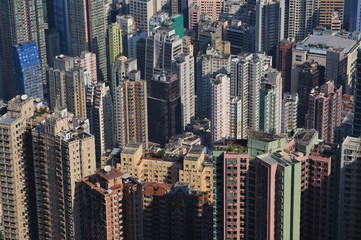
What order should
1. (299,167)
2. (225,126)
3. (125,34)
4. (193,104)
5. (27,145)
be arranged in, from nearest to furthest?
(299,167)
(27,145)
(225,126)
(193,104)
(125,34)

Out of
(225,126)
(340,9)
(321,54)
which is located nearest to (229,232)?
(225,126)

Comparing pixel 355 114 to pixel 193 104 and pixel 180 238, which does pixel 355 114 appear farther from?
pixel 193 104

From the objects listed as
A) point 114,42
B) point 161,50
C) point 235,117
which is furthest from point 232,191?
point 114,42

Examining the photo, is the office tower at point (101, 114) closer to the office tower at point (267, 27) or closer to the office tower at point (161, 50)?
the office tower at point (161, 50)

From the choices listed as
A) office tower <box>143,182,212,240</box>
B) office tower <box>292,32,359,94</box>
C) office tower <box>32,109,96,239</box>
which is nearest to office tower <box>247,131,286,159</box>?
office tower <box>32,109,96,239</box>

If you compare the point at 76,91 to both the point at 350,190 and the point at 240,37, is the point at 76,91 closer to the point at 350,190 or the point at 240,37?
the point at 240,37

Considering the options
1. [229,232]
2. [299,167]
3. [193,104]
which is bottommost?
[193,104]

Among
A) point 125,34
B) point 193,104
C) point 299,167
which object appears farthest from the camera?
point 125,34
